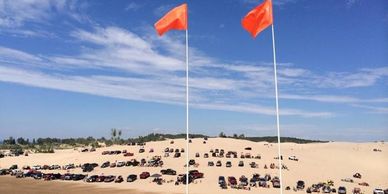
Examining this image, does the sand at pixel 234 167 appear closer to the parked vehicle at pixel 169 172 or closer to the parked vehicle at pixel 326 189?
the parked vehicle at pixel 169 172

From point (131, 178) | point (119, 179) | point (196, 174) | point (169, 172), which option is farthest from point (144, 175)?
point (196, 174)

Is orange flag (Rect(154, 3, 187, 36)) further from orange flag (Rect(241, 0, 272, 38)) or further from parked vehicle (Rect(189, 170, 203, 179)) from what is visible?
parked vehicle (Rect(189, 170, 203, 179))

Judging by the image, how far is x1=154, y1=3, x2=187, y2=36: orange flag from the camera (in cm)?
2867

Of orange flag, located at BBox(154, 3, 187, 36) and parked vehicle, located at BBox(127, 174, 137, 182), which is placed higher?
orange flag, located at BBox(154, 3, 187, 36)

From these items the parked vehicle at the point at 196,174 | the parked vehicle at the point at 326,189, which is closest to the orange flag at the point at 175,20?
the parked vehicle at the point at 326,189

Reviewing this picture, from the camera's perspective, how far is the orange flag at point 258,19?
2620 cm

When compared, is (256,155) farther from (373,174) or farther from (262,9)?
(262,9)

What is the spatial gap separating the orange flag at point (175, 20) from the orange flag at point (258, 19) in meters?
4.44

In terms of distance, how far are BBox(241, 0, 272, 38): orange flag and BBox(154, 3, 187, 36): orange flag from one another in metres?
4.44

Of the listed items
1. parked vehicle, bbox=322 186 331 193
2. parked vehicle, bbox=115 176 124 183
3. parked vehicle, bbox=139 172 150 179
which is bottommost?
parked vehicle, bbox=322 186 331 193

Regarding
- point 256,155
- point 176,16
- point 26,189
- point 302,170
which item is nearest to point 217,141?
point 256,155

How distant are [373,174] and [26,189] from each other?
66030mm

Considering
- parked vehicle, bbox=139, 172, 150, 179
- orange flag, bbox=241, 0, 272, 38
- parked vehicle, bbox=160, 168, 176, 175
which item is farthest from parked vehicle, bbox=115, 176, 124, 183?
orange flag, bbox=241, 0, 272, 38

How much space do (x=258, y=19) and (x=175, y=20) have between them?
551 cm
